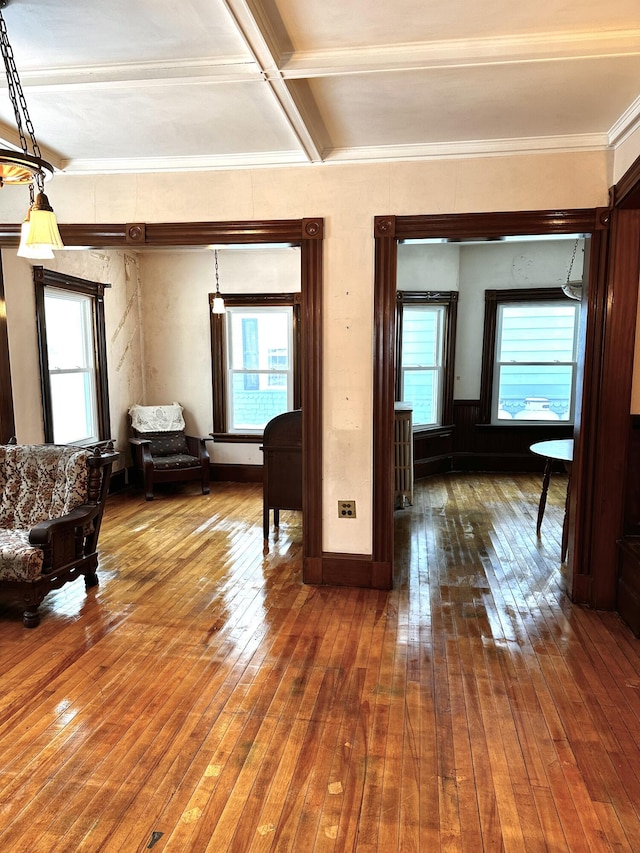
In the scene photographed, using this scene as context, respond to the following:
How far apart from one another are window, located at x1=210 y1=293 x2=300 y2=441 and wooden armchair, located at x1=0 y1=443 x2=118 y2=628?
124 inches

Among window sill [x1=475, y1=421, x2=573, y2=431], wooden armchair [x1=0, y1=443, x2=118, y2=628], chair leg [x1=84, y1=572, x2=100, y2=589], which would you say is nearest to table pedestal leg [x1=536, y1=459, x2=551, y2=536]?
window sill [x1=475, y1=421, x2=573, y2=431]

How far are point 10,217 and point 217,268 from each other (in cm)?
306

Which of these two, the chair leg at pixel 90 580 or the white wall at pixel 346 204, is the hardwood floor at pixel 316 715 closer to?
the chair leg at pixel 90 580

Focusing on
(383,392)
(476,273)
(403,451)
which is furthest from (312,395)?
(476,273)

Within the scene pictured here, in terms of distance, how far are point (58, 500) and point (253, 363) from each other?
11.6 ft

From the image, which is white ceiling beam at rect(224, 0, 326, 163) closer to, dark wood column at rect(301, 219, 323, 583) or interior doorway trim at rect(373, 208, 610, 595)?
dark wood column at rect(301, 219, 323, 583)

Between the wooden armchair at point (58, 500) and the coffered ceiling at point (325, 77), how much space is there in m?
2.00

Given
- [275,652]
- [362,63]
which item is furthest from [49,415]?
[362,63]

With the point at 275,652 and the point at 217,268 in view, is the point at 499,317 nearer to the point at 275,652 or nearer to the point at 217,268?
the point at 217,268

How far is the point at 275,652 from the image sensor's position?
288 cm


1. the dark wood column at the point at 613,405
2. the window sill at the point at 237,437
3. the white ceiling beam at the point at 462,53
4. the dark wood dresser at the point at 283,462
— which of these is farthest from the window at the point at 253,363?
the white ceiling beam at the point at 462,53

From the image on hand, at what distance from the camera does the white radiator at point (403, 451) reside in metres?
5.55

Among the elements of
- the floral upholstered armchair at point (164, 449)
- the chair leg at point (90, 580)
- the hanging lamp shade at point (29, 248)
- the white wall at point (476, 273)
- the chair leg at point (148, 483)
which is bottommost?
the chair leg at point (90, 580)

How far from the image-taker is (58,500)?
367cm
